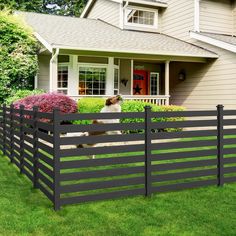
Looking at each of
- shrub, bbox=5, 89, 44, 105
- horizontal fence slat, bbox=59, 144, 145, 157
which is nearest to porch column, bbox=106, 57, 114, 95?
shrub, bbox=5, 89, 44, 105

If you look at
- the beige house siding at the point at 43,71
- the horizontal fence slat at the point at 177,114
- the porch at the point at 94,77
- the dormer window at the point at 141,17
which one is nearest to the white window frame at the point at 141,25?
the dormer window at the point at 141,17

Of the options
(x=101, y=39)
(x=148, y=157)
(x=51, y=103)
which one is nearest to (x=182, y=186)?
(x=148, y=157)

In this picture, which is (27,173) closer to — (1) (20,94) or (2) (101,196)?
(2) (101,196)

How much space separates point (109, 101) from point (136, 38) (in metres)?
9.56

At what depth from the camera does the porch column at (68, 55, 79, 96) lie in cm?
1608

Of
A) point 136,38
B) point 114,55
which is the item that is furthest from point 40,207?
point 136,38

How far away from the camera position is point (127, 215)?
4.95 m

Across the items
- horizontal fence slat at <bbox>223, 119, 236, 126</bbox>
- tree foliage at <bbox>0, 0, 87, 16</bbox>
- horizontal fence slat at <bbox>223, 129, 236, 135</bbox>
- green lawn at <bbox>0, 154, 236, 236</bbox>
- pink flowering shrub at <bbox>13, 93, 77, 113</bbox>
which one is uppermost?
tree foliage at <bbox>0, 0, 87, 16</bbox>

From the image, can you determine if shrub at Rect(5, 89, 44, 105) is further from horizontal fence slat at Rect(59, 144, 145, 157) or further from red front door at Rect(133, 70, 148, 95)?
horizontal fence slat at Rect(59, 144, 145, 157)

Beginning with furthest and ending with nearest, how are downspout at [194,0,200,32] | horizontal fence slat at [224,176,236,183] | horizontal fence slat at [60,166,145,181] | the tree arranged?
downspout at [194,0,200,32] → the tree → horizontal fence slat at [224,176,236,183] → horizontal fence slat at [60,166,145,181]

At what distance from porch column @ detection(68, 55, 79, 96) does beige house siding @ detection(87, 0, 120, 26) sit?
5.83 metres

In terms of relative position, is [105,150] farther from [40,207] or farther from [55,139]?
[40,207]

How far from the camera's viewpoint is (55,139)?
5098mm

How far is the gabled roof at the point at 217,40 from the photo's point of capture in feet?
51.7
